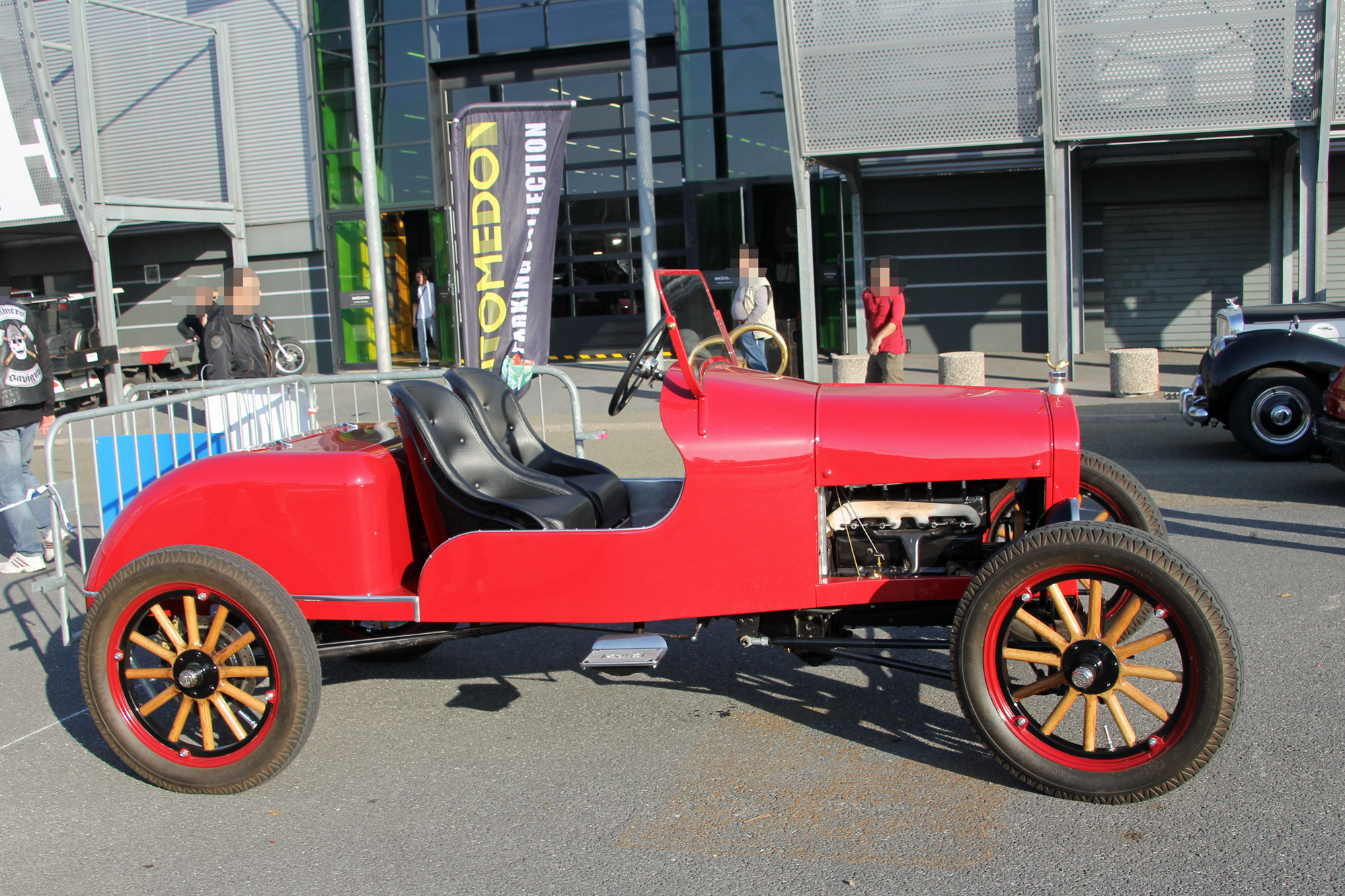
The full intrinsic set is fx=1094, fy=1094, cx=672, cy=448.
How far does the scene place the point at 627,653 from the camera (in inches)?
151

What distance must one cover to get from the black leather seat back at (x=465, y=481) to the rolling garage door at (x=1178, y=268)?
660 inches

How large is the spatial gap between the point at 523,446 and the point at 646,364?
3.01 ft

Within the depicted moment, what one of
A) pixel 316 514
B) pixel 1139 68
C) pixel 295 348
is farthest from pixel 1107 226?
pixel 316 514

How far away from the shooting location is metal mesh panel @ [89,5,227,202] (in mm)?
21844

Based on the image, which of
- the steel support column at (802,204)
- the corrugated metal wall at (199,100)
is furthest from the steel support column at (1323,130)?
the corrugated metal wall at (199,100)

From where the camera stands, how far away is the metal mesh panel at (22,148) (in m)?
17.3

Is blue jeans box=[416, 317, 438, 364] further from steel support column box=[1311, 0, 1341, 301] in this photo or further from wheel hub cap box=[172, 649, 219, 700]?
wheel hub cap box=[172, 649, 219, 700]

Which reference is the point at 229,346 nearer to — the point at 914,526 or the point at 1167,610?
the point at 914,526

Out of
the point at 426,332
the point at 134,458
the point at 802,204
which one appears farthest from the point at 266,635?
the point at 426,332

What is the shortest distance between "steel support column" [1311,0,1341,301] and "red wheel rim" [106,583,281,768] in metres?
13.2

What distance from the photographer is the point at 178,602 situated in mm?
3957

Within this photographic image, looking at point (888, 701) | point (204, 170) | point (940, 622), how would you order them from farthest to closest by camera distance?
point (204, 170)
point (888, 701)
point (940, 622)

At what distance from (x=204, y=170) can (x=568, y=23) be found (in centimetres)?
802

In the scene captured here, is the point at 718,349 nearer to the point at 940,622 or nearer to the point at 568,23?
the point at 940,622
